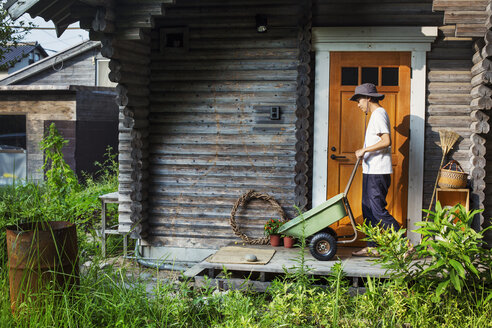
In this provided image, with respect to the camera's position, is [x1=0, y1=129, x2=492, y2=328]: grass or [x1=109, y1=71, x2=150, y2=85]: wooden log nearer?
[x1=0, y1=129, x2=492, y2=328]: grass

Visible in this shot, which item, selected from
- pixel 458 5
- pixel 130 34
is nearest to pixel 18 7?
pixel 130 34

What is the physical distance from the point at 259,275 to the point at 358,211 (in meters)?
1.68

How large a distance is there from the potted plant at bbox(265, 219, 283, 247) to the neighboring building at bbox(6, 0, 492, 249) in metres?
0.34

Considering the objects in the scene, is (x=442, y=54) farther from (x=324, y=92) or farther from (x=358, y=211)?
(x=358, y=211)

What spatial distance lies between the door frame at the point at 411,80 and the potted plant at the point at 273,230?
59 cm

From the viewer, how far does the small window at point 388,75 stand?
7242mm

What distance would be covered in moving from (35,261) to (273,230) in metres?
3.58

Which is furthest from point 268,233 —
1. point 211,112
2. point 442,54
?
point 442,54

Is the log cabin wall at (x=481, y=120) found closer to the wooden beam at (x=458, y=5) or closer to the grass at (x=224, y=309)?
the wooden beam at (x=458, y=5)

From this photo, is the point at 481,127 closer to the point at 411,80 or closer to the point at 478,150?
the point at 478,150

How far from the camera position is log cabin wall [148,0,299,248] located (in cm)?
746

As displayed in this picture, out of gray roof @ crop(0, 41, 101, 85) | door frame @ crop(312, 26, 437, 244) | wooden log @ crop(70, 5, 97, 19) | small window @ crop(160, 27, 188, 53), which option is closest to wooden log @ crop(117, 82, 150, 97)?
small window @ crop(160, 27, 188, 53)

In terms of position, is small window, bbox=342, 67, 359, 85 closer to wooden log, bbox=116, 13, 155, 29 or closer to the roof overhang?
wooden log, bbox=116, 13, 155, 29

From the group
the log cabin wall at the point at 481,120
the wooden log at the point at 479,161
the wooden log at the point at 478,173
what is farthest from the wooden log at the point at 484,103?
the wooden log at the point at 478,173
